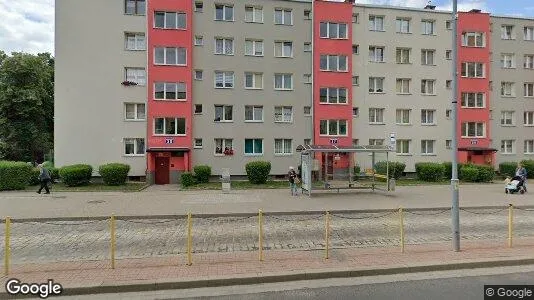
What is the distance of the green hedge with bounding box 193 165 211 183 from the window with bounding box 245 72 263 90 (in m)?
8.17

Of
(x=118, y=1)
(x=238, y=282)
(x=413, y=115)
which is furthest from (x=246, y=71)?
(x=238, y=282)

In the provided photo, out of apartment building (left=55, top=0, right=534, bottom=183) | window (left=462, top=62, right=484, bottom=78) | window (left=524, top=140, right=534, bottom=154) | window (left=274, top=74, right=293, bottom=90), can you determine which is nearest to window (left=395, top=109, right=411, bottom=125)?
apartment building (left=55, top=0, right=534, bottom=183)

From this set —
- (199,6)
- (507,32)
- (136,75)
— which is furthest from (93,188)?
(507,32)

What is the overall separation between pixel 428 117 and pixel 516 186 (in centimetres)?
1492

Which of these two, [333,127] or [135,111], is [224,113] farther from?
[333,127]

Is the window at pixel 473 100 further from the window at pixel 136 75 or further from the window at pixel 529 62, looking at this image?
the window at pixel 136 75

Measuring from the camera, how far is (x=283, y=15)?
3281cm

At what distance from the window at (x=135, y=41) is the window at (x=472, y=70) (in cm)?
2913

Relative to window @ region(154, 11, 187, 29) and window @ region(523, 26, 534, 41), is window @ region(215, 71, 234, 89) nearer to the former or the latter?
window @ region(154, 11, 187, 29)

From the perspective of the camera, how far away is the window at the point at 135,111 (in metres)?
30.2

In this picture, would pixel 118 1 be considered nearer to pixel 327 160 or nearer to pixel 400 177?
pixel 327 160

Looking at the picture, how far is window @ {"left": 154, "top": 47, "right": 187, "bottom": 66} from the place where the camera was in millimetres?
30188

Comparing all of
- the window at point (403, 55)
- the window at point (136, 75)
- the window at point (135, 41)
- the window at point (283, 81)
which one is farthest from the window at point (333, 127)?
the window at point (135, 41)

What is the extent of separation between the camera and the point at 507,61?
1465 inches
